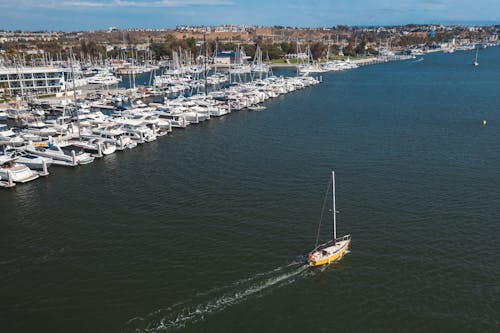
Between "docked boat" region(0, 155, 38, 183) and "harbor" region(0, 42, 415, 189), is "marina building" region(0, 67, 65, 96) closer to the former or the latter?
"harbor" region(0, 42, 415, 189)

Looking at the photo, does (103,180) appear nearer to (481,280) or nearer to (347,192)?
(347,192)

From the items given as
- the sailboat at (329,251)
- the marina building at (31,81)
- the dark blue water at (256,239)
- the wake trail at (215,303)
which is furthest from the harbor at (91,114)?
the sailboat at (329,251)

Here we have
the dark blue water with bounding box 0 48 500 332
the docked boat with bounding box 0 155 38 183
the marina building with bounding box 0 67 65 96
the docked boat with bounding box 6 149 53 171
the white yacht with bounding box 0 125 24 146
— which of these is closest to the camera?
the dark blue water with bounding box 0 48 500 332

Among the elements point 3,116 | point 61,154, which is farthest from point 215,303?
point 3,116

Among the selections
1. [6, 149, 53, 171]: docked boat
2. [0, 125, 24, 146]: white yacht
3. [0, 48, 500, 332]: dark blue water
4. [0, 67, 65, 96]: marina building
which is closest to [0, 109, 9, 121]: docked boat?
[0, 67, 65, 96]: marina building

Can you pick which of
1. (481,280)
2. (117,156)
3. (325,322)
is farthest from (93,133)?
(481,280)

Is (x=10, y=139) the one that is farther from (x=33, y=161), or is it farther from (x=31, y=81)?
(x=31, y=81)
